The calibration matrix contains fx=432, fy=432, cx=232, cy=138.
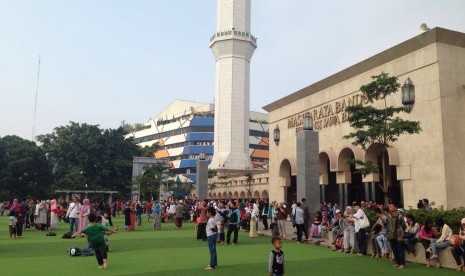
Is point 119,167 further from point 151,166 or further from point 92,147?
point 151,166

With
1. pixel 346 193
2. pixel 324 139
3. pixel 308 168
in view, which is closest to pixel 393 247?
pixel 308 168

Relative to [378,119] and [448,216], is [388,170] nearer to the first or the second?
[378,119]

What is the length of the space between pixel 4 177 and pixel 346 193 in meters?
39.9

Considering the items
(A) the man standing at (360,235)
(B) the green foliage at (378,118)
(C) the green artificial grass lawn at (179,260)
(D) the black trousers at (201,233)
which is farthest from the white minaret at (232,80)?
(A) the man standing at (360,235)

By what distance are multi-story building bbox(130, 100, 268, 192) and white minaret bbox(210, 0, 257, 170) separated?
733 inches

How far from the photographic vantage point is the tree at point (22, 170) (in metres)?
48.8

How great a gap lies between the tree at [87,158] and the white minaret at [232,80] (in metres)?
13.4

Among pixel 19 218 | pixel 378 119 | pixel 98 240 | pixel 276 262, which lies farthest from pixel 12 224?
pixel 378 119

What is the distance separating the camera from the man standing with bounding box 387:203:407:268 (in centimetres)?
1105

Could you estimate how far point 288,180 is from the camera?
30.8 metres

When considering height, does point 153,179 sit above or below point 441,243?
above

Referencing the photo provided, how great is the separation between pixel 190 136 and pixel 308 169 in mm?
66442

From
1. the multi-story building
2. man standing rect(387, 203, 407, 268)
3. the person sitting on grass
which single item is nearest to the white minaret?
the multi-story building

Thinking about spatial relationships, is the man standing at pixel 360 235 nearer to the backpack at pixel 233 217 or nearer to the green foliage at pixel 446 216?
the green foliage at pixel 446 216
